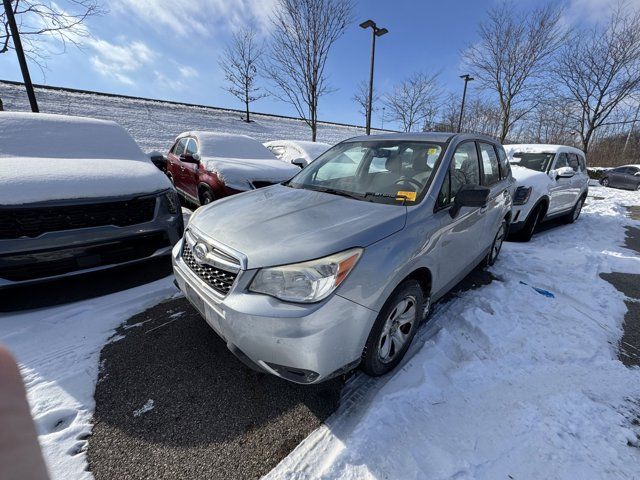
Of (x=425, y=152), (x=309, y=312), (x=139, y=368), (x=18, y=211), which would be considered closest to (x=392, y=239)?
(x=309, y=312)

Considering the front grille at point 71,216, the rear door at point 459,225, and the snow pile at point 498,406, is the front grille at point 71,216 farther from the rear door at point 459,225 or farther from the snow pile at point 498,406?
the rear door at point 459,225

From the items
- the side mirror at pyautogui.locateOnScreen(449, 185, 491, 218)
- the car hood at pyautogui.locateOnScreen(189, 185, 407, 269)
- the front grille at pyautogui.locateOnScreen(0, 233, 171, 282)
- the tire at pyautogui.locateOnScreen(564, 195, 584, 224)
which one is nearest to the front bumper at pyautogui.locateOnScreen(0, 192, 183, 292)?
the front grille at pyautogui.locateOnScreen(0, 233, 171, 282)

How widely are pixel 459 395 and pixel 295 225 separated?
1.61 m

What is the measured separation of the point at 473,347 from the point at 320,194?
183 cm

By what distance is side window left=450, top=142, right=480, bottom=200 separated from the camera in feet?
9.07

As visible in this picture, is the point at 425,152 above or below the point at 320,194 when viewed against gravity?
above

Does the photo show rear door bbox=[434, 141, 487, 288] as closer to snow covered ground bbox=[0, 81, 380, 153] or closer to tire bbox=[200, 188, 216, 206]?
tire bbox=[200, 188, 216, 206]

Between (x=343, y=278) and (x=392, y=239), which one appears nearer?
(x=343, y=278)

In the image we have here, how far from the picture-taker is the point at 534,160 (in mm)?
6945

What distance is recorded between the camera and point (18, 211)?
251 centimetres

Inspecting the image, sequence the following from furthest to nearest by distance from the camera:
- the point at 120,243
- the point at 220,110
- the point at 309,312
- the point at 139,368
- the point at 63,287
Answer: the point at 220,110 < the point at 63,287 < the point at 120,243 < the point at 139,368 < the point at 309,312

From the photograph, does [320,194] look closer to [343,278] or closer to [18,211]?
[343,278]

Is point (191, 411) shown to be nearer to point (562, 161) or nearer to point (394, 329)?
point (394, 329)

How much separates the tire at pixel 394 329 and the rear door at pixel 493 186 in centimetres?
170
